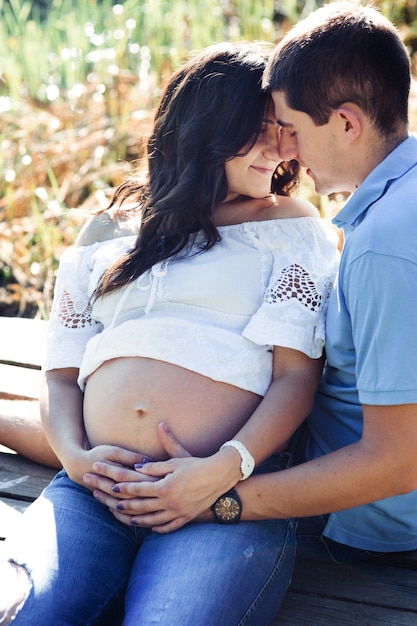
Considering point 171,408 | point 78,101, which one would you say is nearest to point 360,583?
point 171,408

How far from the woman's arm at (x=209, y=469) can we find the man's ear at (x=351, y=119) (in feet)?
1.65

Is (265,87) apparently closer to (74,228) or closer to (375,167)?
(375,167)

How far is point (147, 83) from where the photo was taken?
5020 millimetres

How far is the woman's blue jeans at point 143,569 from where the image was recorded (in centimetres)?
165

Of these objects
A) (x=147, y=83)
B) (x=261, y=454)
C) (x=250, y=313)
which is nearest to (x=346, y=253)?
(x=250, y=313)

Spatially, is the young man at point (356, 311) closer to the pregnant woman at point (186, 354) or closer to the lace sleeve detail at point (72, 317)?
Result: the pregnant woman at point (186, 354)

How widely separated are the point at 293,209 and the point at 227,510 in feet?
2.65

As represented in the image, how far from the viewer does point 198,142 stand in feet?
7.18

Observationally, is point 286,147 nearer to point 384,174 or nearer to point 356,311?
point 384,174

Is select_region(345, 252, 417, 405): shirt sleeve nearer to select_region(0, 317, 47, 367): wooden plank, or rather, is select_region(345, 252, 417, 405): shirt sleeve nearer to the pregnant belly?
the pregnant belly

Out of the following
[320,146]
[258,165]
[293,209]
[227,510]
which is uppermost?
[320,146]

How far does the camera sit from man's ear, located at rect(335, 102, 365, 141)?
70.5 inches

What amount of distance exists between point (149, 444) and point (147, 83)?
3.49m

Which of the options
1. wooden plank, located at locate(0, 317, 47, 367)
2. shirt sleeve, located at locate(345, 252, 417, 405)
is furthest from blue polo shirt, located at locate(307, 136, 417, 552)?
wooden plank, located at locate(0, 317, 47, 367)
